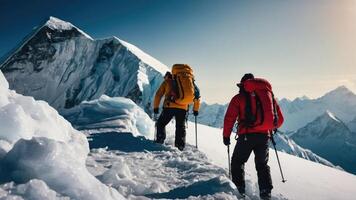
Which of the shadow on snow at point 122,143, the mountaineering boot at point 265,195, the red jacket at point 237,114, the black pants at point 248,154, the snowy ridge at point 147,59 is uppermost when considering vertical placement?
the snowy ridge at point 147,59

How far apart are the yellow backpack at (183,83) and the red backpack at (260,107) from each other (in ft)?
12.7

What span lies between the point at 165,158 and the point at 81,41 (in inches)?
7071

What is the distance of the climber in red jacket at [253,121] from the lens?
22.9ft

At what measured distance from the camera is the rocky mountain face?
12850 cm

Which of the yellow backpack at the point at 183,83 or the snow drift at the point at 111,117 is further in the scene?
the snow drift at the point at 111,117

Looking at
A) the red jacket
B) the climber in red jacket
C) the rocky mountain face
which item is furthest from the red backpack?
the rocky mountain face

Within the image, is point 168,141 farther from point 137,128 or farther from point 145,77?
point 145,77

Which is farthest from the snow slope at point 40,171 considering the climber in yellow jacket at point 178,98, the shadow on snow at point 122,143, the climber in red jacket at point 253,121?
the climber in yellow jacket at point 178,98

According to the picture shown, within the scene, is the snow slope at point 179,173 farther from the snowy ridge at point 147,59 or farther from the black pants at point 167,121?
the snowy ridge at point 147,59

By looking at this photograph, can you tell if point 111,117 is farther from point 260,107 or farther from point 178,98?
point 260,107

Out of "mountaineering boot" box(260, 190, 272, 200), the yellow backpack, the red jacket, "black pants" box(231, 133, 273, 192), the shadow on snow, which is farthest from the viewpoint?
the yellow backpack

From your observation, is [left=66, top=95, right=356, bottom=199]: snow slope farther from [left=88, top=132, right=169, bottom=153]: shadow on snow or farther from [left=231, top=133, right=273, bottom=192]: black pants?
[left=231, top=133, right=273, bottom=192]: black pants

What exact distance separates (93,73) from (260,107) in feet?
522

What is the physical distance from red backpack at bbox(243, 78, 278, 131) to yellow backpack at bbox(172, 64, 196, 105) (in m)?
3.86
